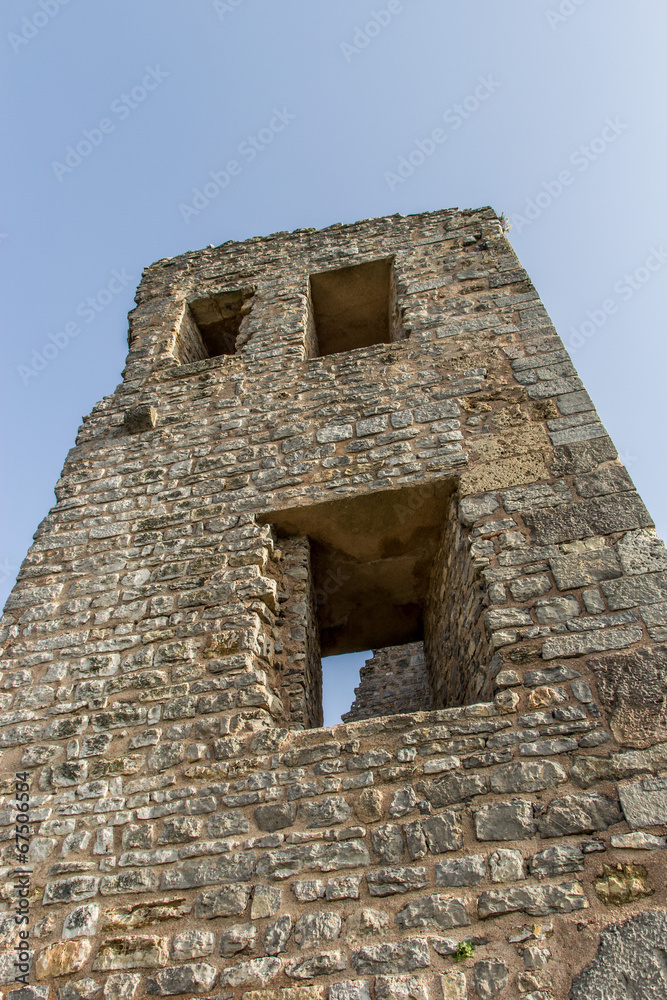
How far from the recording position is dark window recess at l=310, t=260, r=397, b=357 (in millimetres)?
6289

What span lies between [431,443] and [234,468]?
139 cm

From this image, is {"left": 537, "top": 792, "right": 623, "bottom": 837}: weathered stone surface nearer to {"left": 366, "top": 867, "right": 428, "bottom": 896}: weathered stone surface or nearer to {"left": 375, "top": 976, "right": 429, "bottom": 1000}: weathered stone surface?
{"left": 366, "top": 867, "right": 428, "bottom": 896}: weathered stone surface

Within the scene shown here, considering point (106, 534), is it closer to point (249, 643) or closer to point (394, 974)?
point (249, 643)

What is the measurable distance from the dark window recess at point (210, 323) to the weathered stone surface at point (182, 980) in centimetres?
498

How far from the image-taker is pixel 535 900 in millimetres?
2357

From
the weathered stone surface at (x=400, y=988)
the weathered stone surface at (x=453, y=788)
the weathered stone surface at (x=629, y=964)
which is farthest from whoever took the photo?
the weathered stone surface at (x=453, y=788)

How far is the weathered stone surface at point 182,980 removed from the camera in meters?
2.44

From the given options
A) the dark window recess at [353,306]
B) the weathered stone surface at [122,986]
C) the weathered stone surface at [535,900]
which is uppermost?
the dark window recess at [353,306]

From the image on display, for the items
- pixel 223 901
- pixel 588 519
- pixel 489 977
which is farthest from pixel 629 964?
pixel 588 519

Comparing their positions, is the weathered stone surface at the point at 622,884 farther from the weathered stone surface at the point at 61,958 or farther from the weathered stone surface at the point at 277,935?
the weathered stone surface at the point at 61,958

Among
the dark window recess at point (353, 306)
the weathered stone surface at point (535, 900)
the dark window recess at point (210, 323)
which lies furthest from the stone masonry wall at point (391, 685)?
the weathered stone surface at point (535, 900)

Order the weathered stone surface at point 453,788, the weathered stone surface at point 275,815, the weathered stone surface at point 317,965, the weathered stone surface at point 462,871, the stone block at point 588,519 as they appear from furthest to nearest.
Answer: the stone block at point 588,519
the weathered stone surface at point 275,815
the weathered stone surface at point 453,788
the weathered stone surface at point 462,871
the weathered stone surface at point 317,965

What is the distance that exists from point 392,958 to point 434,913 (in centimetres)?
22

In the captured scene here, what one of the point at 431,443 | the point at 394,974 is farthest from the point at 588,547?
the point at 394,974
